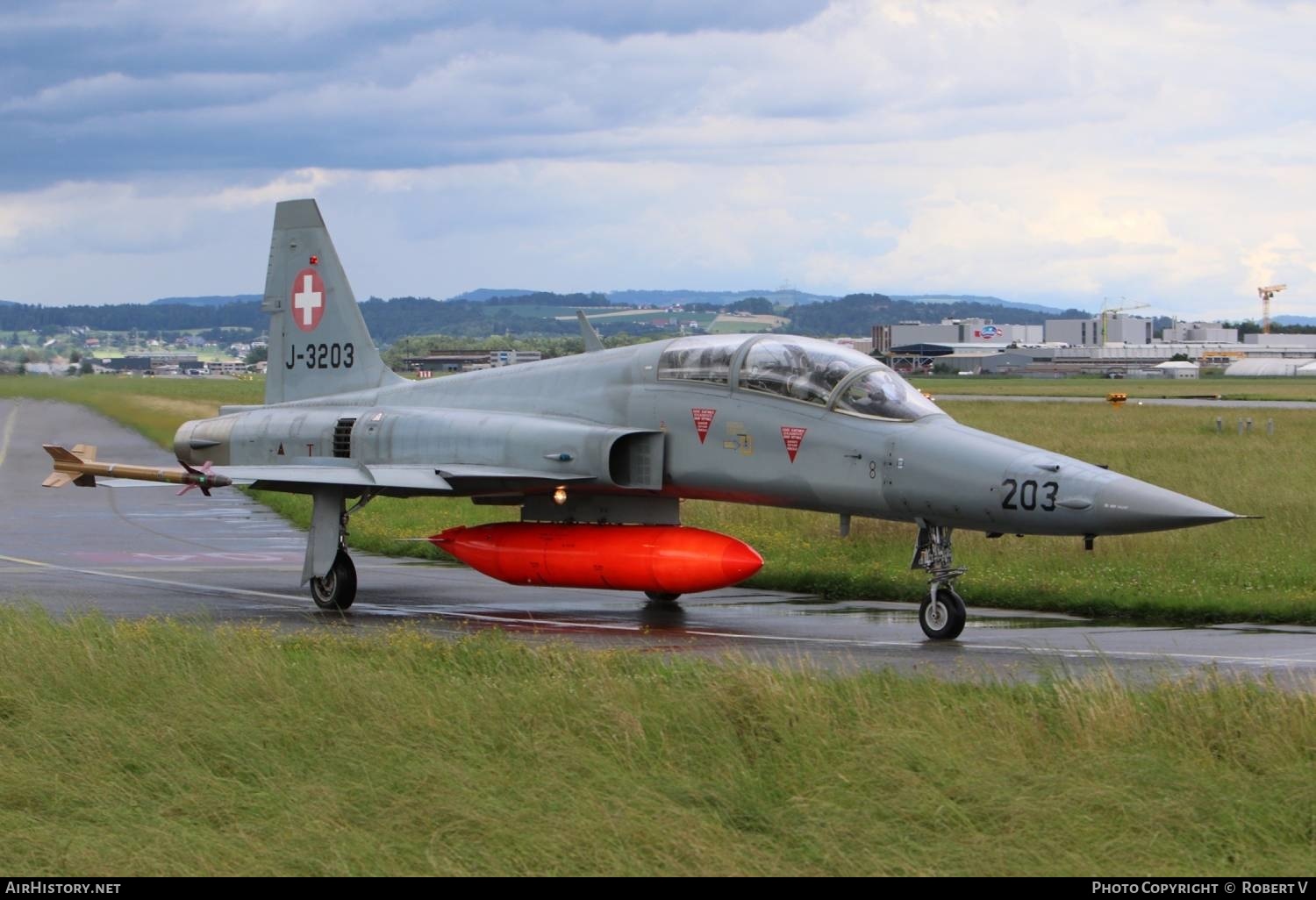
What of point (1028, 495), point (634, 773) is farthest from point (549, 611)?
point (634, 773)

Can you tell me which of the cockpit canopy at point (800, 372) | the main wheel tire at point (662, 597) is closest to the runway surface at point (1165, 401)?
the main wheel tire at point (662, 597)

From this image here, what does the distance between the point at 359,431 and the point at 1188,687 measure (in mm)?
11092

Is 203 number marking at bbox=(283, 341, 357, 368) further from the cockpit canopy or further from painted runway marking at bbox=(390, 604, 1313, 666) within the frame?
Result: the cockpit canopy

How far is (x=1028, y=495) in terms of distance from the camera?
13.2 metres

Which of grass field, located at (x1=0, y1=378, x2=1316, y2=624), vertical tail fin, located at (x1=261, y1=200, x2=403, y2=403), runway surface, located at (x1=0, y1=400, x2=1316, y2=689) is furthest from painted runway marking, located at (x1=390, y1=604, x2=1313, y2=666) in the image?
vertical tail fin, located at (x1=261, y1=200, x2=403, y2=403)

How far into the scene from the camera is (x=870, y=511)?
569 inches

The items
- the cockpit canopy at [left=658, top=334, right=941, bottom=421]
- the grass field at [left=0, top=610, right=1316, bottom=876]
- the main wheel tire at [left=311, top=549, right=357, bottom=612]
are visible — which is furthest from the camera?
the main wheel tire at [left=311, top=549, right=357, bottom=612]

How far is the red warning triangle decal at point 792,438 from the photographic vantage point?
48.4 feet

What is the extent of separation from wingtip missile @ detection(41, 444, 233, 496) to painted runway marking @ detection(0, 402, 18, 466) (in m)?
26.3

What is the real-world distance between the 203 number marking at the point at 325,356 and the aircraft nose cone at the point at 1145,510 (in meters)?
Answer: 10.6

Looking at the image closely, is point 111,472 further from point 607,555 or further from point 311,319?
point 607,555

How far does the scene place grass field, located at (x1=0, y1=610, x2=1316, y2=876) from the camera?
23.2ft

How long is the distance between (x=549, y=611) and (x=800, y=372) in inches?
170
